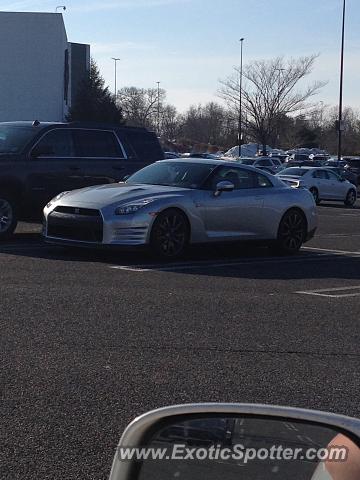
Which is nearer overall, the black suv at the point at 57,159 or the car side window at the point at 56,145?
the black suv at the point at 57,159

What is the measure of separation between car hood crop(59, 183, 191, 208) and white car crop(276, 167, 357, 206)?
20683 millimetres

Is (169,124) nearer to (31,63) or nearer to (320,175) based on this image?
(31,63)

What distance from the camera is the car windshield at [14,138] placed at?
574 inches

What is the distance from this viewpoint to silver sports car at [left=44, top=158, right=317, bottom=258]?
12031 mm

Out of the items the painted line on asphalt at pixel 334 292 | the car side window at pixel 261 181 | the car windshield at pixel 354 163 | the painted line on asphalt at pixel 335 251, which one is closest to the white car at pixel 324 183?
the car windshield at pixel 354 163

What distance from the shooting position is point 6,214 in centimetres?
1425

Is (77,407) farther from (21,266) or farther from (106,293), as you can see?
(21,266)

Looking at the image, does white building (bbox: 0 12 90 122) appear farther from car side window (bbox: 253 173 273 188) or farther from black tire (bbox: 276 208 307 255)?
black tire (bbox: 276 208 307 255)

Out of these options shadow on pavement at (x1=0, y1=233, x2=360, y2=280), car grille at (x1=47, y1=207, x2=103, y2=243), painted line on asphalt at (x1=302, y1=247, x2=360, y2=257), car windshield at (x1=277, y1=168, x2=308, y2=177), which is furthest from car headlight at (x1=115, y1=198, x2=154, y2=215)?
car windshield at (x1=277, y1=168, x2=308, y2=177)

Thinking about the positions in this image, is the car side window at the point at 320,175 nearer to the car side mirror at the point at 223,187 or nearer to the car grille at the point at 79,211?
the car side mirror at the point at 223,187

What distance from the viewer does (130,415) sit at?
17.3 feet

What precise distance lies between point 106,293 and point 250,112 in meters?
63.2

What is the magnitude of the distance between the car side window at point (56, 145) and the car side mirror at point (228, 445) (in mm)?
12761

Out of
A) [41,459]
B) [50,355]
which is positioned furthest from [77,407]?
[50,355]
